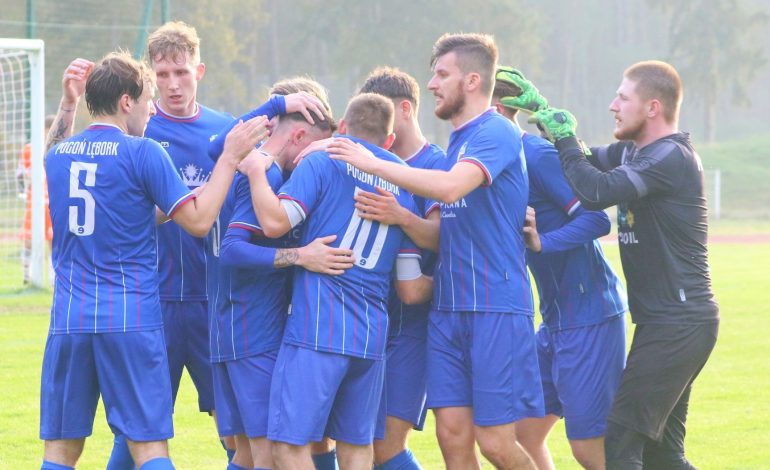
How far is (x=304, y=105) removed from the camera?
5398mm

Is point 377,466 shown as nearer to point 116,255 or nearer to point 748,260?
point 116,255

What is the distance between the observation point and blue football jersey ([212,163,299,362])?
17.4ft

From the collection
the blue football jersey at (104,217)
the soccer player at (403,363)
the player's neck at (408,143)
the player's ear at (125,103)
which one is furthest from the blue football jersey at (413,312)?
the player's ear at (125,103)

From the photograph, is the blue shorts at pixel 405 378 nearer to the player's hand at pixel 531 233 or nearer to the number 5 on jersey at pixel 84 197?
the player's hand at pixel 531 233

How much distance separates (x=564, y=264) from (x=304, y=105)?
5.51 feet

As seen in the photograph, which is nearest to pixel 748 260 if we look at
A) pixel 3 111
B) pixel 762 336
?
pixel 762 336

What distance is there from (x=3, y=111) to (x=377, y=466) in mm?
13082

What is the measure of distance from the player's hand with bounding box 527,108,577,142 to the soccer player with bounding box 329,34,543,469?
16 centimetres

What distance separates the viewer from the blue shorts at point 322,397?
5.03 metres

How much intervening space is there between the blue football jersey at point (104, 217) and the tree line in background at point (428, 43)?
34300 mm

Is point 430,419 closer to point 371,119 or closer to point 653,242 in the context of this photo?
point 653,242

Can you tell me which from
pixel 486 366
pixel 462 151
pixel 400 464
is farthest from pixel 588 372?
pixel 462 151

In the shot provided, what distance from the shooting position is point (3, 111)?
55.9ft

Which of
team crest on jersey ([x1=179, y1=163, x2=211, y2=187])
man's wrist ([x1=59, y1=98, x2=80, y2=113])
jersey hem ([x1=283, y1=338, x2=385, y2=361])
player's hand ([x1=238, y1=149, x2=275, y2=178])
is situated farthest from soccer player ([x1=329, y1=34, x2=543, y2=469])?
man's wrist ([x1=59, y1=98, x2=80, y2=113])
